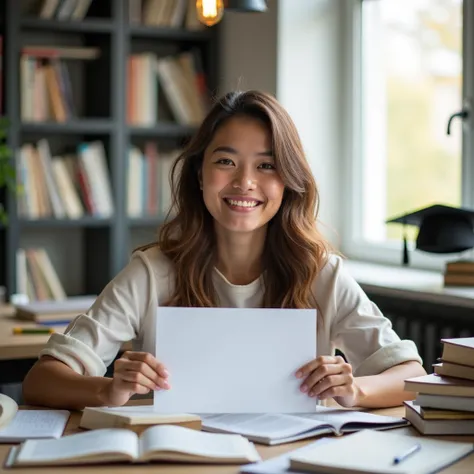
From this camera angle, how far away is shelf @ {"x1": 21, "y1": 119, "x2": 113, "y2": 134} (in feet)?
13.9

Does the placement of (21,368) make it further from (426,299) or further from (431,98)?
(431,98)

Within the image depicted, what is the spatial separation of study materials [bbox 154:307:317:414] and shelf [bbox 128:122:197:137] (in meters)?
2.62

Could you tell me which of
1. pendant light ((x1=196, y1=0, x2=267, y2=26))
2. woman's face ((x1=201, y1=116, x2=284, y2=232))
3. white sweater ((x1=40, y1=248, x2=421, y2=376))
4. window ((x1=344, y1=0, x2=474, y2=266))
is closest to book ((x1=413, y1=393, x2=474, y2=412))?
white sweater ((x1=40, y1=248, x2=421, y2=376))

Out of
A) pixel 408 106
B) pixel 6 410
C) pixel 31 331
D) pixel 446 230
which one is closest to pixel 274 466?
pixel 6 410

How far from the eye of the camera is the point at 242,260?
2.38 metres

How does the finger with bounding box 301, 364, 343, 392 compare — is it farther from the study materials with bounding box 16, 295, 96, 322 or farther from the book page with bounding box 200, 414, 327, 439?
the study materials with bounding box 16, 295, 96, 322

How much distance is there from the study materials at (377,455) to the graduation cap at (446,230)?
1.55 meters

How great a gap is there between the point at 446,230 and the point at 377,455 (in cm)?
175

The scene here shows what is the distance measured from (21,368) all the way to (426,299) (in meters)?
1.31

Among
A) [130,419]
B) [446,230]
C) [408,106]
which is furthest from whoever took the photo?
[408,106]

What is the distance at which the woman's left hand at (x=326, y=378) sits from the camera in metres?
1.87

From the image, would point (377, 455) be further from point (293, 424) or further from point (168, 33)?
point (168, 33)

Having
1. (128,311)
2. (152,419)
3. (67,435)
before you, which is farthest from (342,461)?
(128,311)

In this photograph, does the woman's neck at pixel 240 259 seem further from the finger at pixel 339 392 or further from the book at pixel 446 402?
the book at pixel 446 402
